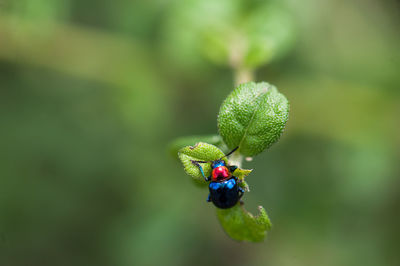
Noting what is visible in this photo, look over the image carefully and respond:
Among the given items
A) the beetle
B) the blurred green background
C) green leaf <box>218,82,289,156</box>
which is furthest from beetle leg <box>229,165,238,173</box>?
the blurred green background

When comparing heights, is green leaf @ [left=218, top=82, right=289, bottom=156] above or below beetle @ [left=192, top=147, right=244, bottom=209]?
above

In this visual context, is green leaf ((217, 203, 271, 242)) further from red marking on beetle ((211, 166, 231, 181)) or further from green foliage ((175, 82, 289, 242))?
red marking on beetle ((211, 166, 231, 181))

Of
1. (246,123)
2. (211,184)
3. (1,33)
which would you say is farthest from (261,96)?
(1,33)

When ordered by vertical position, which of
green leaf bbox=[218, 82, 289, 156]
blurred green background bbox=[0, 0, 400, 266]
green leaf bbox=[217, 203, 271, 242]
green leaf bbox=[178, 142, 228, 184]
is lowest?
green leaf bbox=[217, 203, 271, 242]

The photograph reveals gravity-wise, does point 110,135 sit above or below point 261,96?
above

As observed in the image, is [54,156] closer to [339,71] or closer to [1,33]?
[1,33]

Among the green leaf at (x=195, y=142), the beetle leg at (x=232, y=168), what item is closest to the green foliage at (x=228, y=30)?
the green leaf at (x=195, y=142)

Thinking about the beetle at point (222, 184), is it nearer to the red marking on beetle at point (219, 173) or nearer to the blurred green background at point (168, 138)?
the red marking on beetle at point (219, 173)
